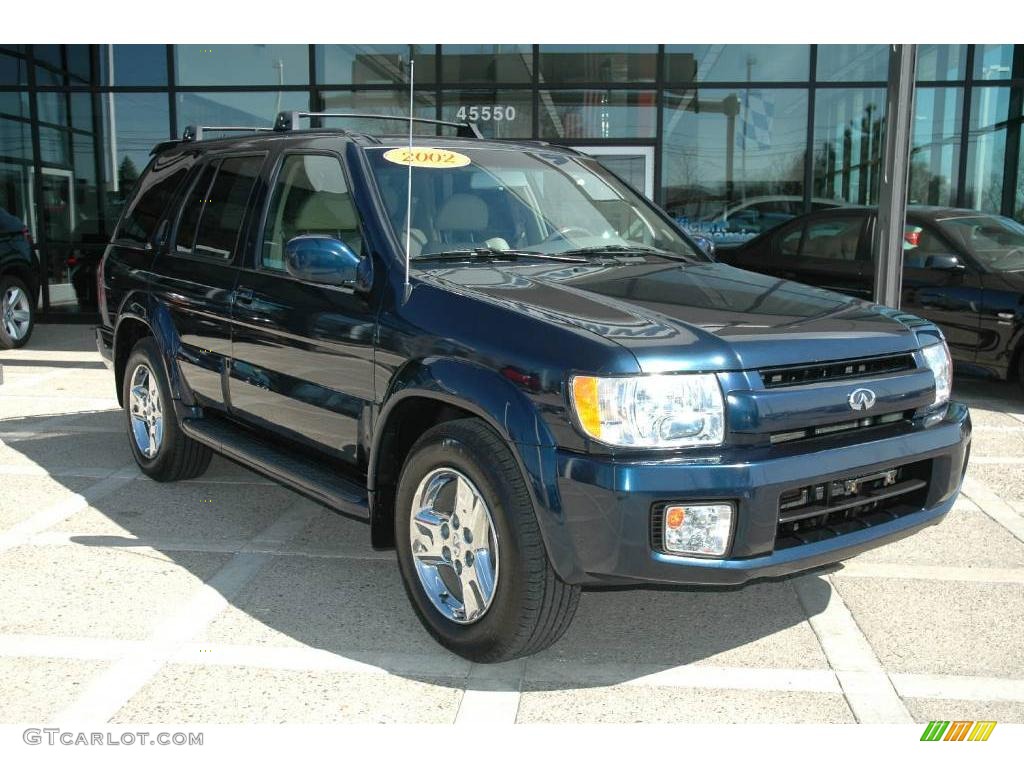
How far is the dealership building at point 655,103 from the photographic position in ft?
43.1

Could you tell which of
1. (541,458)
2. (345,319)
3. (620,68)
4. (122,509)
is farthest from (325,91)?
(541,458)

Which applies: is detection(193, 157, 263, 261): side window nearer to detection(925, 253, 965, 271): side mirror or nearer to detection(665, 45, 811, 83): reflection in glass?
detection(925, 253, 965, 271): side mirror

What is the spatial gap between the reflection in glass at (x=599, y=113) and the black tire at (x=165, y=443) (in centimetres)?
845

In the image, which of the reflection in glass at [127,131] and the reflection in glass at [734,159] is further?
the reflection in glass at [127,131]

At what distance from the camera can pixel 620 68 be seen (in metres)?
13.3

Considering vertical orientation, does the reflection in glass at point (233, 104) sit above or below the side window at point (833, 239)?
above

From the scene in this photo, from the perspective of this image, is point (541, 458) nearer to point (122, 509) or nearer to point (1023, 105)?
point (122, 509)

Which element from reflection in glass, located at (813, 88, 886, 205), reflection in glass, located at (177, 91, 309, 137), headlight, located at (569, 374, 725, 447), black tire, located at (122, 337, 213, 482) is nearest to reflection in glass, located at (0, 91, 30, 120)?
reflection in glass, located at (177, 91, 309, 137)

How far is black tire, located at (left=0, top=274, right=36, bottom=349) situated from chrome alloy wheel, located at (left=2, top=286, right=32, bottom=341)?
0.01 m

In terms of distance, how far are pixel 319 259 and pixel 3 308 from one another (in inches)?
350

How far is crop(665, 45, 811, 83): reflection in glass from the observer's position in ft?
43.1

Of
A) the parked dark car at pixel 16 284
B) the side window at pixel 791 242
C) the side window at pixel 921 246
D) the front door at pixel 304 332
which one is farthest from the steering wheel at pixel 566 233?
the parked dark car at pixel 16 284

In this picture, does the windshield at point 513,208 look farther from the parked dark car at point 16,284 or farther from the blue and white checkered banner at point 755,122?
the blue and white checkered banner at point 755,122

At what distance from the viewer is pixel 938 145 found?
519 inches
